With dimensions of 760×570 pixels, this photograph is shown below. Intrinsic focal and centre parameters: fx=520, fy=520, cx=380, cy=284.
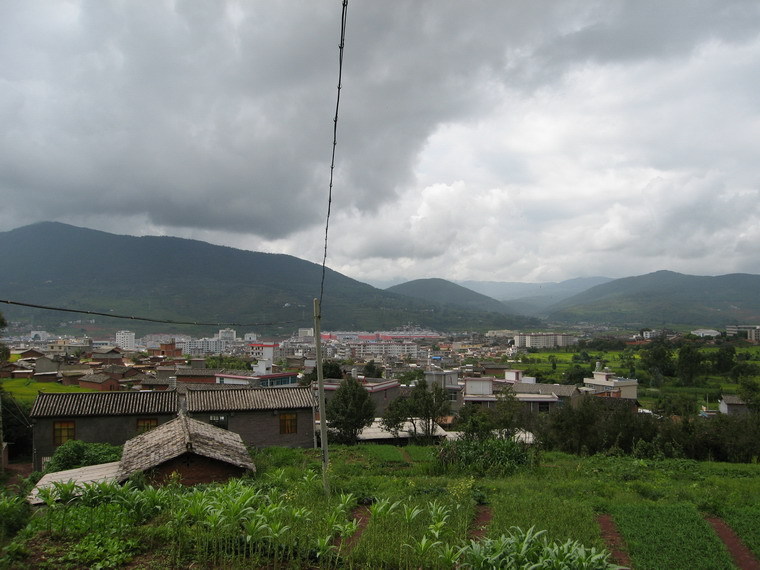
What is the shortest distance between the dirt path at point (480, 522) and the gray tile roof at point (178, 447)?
5940 millimetres

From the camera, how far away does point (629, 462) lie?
14297 millimetres

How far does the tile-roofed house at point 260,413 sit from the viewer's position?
823 inches

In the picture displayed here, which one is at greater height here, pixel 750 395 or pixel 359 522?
pixel 359 522

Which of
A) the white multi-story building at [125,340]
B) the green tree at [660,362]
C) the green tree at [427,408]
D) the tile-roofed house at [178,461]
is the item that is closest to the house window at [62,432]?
the tile-roofed house at [178,461]

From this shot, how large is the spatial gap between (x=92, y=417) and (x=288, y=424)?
7.49 metres

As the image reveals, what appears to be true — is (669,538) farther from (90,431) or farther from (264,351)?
(264,351)

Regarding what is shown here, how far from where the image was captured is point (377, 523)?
625 centimetres

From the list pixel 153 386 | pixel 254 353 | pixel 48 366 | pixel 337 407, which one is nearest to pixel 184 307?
pixel 254 353

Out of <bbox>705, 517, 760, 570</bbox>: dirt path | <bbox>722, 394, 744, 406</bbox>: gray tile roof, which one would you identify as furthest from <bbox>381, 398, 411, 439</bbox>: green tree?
<bbox>722, 394, 744, 406</bbox>: gray tile roof

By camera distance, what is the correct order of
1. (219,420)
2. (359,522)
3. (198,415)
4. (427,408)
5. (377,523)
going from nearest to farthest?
(377,523)
(359,522)
(198,415)
(219,420)
(427,408)

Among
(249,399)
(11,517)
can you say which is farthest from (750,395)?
(11,517)

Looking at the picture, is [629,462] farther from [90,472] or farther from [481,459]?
[90,472]

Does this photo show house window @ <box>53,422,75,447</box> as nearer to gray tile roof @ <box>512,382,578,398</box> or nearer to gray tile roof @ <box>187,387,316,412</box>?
gray tile roof @ <box>187,387,316,412</box>

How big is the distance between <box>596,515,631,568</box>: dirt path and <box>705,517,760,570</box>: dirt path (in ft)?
4.62
